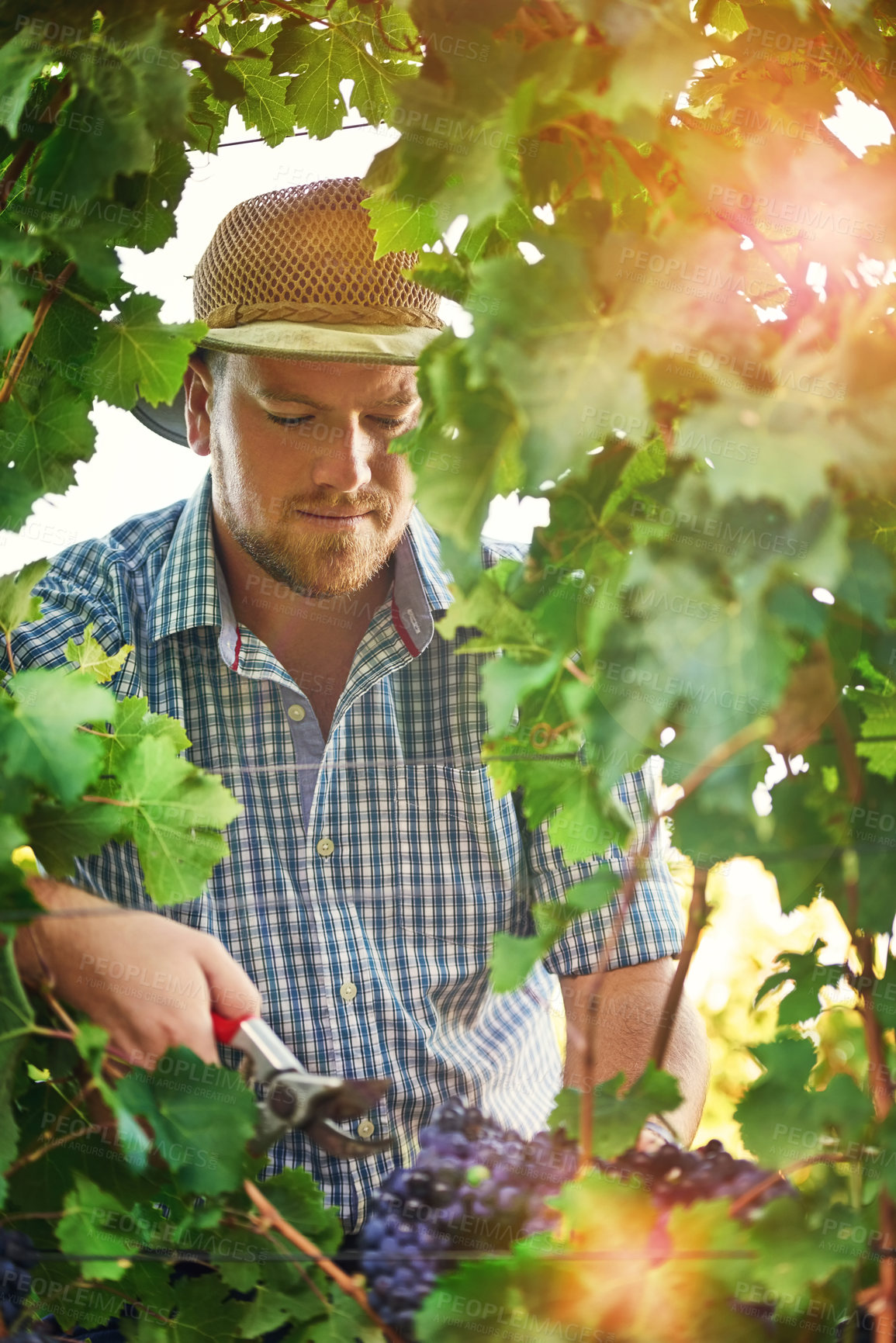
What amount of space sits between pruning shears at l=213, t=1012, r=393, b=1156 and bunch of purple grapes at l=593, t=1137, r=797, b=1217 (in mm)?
163

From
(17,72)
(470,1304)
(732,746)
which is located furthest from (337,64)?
(470,1304)

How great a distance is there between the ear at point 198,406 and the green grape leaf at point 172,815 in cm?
98

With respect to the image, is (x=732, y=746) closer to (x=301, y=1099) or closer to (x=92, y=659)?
(x=301, y=1099)

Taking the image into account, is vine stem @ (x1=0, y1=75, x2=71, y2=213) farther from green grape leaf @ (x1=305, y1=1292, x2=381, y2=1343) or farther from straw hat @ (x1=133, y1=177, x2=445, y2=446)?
green grape leaf @ (x1=305, y1=1292, x2=381, y2=1343)

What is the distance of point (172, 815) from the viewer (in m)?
0.81

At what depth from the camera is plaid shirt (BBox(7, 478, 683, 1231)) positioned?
144 centimetres

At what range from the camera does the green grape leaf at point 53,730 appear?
2.25 ft

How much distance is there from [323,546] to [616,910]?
2.02ft

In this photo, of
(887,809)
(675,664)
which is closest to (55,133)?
(675,664)

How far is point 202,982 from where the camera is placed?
0.87 m

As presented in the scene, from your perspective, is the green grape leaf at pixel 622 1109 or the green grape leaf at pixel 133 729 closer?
the green grape leaf at pixel 622 1109

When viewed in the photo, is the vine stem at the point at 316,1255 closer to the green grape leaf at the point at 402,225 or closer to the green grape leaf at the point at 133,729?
the green grape leaf at the point at 133,729

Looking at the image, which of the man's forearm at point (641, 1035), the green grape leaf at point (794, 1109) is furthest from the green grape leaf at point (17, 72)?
the man's forearm at point (641, 1035)

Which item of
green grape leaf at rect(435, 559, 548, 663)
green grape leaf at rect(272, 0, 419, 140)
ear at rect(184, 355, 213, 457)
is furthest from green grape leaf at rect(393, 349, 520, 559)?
ear at rect(184, 355, 213, 457)
